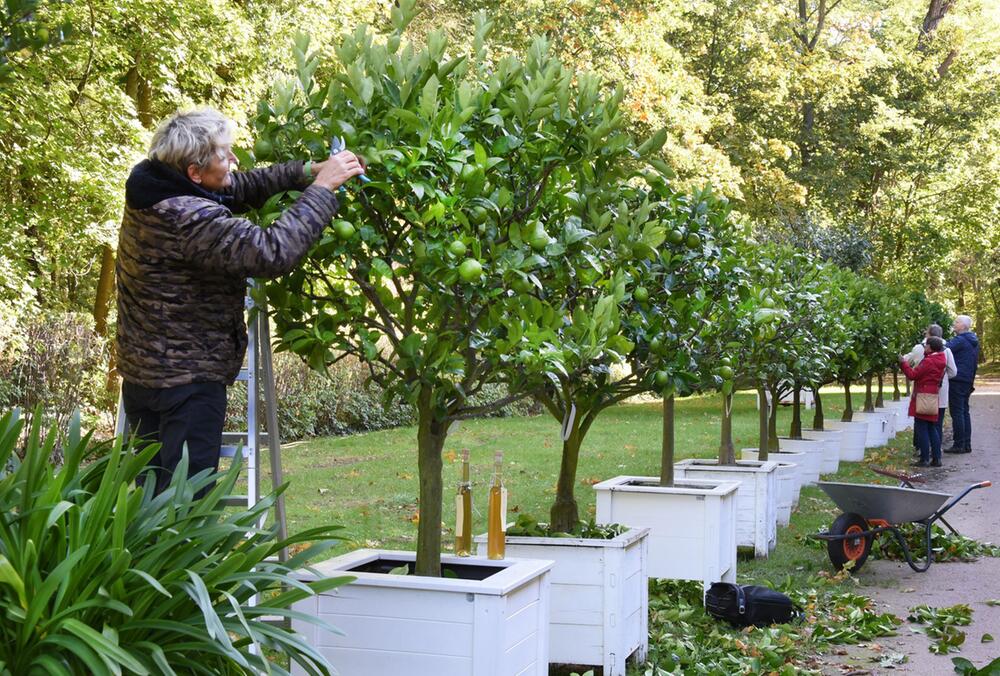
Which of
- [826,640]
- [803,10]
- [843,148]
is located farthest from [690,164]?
[826,640]

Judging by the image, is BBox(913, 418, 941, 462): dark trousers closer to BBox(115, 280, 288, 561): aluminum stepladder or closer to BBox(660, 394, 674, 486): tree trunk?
BBox(660, 394, 674, 486): tree trunk

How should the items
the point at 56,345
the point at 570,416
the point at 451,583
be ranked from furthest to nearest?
the point at 56,345 < the point at 570,416 < the point at 451,583

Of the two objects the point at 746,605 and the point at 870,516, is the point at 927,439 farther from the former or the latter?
the point at 746,605

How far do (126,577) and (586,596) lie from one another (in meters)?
2.89

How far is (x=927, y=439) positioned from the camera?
1659 centimetres

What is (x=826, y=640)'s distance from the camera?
649 centimetres

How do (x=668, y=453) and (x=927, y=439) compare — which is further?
(x=927, y=439)

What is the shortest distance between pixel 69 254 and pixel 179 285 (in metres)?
12.7

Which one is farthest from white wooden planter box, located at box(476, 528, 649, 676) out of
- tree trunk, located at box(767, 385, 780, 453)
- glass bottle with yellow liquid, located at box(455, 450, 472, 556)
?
tree trunk, located at box(767, 385, 780, 453)

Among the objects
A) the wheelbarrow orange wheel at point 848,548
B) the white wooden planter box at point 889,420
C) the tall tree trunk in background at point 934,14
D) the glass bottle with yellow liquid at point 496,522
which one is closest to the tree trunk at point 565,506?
the glass bottle with yellow liquid at point 496,522

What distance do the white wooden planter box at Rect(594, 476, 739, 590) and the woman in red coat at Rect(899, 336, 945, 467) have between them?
34.5 ft

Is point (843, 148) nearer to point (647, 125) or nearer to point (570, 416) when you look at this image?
point (647, 125)

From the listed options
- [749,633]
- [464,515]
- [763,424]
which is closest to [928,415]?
[763,424]

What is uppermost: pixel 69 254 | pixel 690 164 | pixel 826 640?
pixel 690 164
